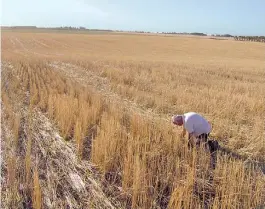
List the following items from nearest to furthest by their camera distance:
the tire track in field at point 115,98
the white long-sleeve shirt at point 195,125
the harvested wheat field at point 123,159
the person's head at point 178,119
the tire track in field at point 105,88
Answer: the harvested wheat field at point 123,159
the tire track in field at point 115,98
the white long-sleeve shirt at point 195,125
the person's head at point 178,119
the tire track in field at point 105,88

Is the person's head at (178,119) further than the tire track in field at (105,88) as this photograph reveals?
No

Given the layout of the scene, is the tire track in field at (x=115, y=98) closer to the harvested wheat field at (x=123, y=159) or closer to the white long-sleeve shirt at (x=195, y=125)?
Answer: the harvested wheat field at (x=123, y=159)

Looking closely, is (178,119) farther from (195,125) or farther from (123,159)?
(123,159)

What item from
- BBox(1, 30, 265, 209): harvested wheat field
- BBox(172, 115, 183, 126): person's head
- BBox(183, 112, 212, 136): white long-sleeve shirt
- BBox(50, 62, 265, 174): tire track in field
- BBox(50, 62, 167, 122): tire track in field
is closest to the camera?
BBox(1, 30, 265, 209): harvested wheat field

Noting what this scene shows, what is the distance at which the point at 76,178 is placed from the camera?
4199mm

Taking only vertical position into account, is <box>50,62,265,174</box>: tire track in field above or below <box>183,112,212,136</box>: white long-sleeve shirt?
below

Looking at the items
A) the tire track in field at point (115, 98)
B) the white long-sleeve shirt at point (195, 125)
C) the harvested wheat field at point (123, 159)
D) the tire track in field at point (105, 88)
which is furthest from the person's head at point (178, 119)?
the tire track in field at point (105, 88)

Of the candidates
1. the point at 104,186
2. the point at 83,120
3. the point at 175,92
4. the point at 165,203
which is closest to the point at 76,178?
the point at 104,186

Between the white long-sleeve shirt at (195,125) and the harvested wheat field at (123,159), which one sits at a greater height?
the white long-sleeve shirt at (195,125)

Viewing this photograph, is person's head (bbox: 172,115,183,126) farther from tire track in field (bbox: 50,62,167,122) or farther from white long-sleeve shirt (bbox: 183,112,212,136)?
tire track in field (bbox: 50,62,167,122)

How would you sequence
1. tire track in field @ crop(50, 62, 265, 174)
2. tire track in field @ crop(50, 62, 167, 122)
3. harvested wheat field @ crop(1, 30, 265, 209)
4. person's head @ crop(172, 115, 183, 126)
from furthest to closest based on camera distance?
tire track in field @ crop(50, 62, 167, 122) → person's head @ crop(172, 115, 183, 126) → tire track in field @ crop(50, 62, 265, 174) → harvested wheat field @ crop(1, 30, 265, 209)

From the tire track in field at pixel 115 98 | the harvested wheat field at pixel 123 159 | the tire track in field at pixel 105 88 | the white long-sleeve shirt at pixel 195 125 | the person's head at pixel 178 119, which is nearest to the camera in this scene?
the harvested wheat field at pixel 123 159

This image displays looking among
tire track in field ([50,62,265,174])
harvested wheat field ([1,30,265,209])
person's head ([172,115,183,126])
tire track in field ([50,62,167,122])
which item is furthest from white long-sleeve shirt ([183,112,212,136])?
tire track in field ([50,62,167,122])

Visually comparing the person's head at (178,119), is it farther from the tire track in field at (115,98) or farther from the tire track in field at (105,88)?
the tire track in field at (105,88)
